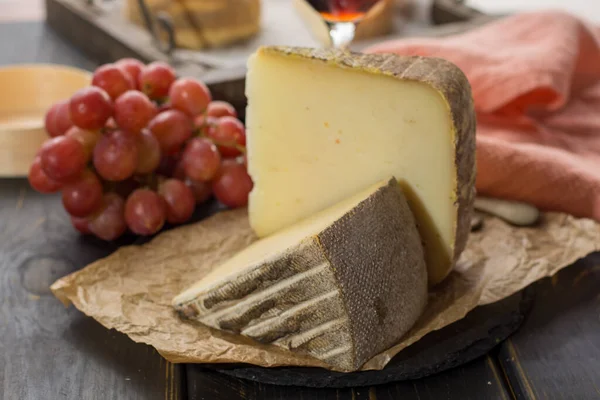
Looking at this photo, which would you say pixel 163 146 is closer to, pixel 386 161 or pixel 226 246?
pixel 226 246

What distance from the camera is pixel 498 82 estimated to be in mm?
1267

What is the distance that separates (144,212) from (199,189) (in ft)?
0.46

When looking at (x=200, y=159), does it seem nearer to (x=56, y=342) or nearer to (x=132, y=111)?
(x=132, y=111)

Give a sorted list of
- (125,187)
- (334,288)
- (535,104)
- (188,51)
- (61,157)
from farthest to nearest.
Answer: (188,51) → (535,104) → (125,187) → (61,157) → (334,288)

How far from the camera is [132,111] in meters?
1.01

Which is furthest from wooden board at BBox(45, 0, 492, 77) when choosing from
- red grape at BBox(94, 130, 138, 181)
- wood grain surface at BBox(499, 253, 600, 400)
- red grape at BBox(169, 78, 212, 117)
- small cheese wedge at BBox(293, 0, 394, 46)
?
wood grain surface at BBox(499, 253, 600, 400)

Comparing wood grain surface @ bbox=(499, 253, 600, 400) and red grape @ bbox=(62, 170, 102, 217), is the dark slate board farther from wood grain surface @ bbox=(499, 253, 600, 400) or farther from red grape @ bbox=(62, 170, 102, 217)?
red grape @ bbox=(62, 170, 102, 217)

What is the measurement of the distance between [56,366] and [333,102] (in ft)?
1.49

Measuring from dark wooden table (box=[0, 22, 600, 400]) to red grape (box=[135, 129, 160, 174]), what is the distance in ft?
0.47

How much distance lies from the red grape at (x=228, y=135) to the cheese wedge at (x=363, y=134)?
0.49 ft

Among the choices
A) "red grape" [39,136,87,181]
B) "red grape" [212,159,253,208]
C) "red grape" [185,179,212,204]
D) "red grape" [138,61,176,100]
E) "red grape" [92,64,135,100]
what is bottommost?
"red grape" [185,179,212,204]

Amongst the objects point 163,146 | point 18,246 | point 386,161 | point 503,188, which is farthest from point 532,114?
point 18,246

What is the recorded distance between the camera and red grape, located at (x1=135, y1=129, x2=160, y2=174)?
104 centimetres

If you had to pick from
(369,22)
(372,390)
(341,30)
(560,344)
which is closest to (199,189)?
(341,30)
